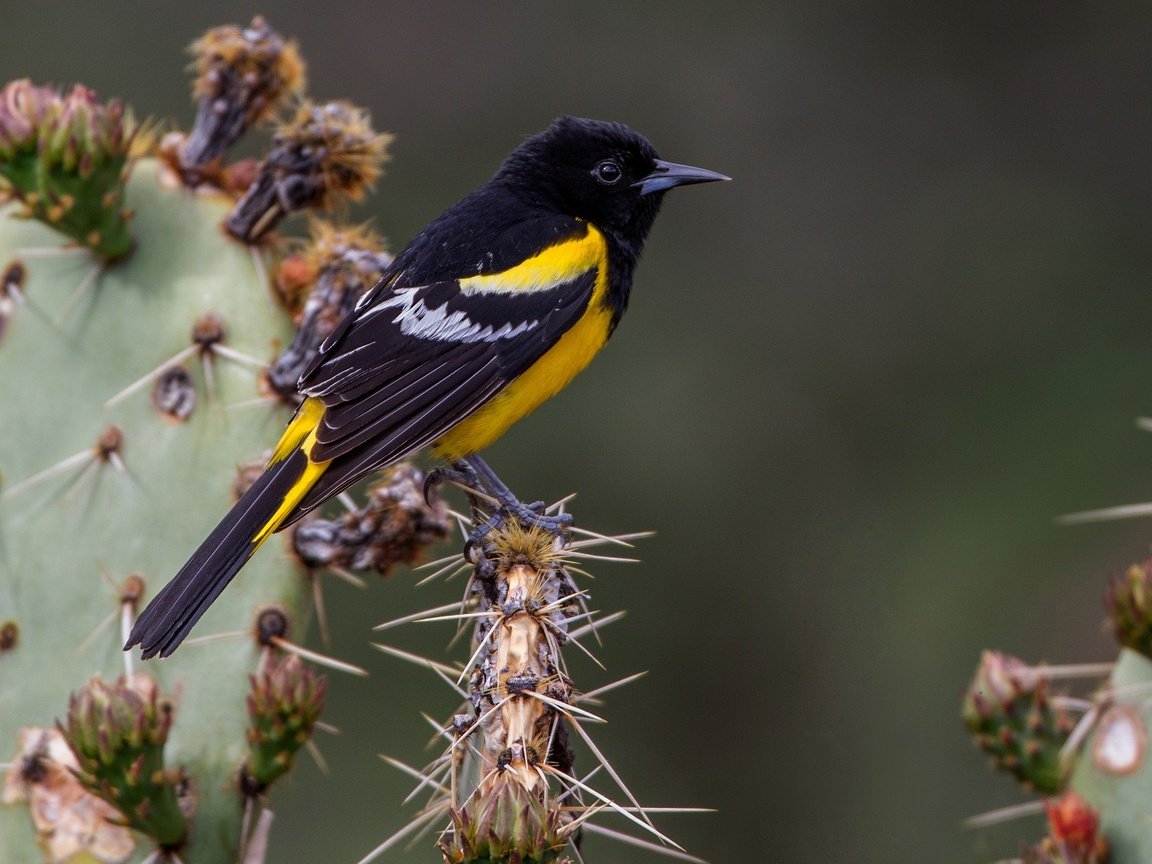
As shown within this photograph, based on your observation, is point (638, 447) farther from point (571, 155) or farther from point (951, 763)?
point (571, 155)

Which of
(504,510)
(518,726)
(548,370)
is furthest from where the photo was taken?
(548,370)

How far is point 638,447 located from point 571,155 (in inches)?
125

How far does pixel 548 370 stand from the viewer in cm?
388

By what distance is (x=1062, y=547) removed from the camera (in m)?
7.08

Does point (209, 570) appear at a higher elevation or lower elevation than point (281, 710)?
higher

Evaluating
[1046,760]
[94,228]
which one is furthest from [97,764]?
[1046,760]

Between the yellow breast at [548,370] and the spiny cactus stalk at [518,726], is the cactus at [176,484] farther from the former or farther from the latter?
the yellow breast at [548,370]

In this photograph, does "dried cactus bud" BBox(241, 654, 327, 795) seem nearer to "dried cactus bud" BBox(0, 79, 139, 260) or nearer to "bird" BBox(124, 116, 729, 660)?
"bird" BBox(124, 116, 729, 660)

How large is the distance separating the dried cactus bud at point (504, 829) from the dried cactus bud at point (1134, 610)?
138 cm

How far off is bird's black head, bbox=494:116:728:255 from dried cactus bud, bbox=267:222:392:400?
896 millimetres

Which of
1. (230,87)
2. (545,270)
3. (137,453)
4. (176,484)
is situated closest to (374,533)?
(176,484)

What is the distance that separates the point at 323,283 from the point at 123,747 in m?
1.28

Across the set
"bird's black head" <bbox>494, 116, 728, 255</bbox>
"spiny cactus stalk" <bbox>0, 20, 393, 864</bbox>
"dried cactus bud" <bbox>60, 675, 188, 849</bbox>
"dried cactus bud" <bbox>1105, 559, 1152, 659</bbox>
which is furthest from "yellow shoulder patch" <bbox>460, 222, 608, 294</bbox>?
"dried cactus bud" <bbox>1105, 559, 1152, 659</bbox>

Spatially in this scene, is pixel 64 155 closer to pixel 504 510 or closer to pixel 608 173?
pixel 504 510
